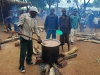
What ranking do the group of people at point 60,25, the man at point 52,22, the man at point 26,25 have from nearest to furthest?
the man at point 26,25 < the group of people at point 60,25 < the man at point 52,22

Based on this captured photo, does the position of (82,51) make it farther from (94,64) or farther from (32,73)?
(32,73)

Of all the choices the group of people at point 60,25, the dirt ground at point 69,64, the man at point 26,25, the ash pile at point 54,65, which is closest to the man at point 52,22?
the group of people at point 60,25

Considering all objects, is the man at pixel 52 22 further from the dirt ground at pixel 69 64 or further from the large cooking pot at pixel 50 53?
the large cooking pot at pixel 50 53

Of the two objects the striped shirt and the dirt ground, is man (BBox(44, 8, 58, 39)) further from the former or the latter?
the striped shirt

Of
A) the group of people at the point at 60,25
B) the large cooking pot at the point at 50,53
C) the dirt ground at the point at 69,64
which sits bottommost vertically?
the dirt ground at the point at 69,64

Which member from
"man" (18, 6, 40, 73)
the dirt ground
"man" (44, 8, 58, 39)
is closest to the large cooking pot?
the dirt ground

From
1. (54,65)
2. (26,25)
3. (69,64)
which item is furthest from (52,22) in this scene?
(54,65)

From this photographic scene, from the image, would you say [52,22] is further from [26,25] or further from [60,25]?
[26,25]

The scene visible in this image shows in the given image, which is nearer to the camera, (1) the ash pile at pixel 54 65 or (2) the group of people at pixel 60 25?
(1) the ash pile at pixel 54 65

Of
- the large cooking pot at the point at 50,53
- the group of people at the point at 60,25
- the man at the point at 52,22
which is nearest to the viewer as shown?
the large cooking pot at the point at 50,53

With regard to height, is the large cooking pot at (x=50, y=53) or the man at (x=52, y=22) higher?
the man at (x=52, y=22)

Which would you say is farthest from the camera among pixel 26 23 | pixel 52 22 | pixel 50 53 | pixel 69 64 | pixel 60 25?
pixel 52 22

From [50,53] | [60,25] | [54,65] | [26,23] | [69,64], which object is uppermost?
[26,23]

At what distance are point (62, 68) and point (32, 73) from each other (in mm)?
1183
